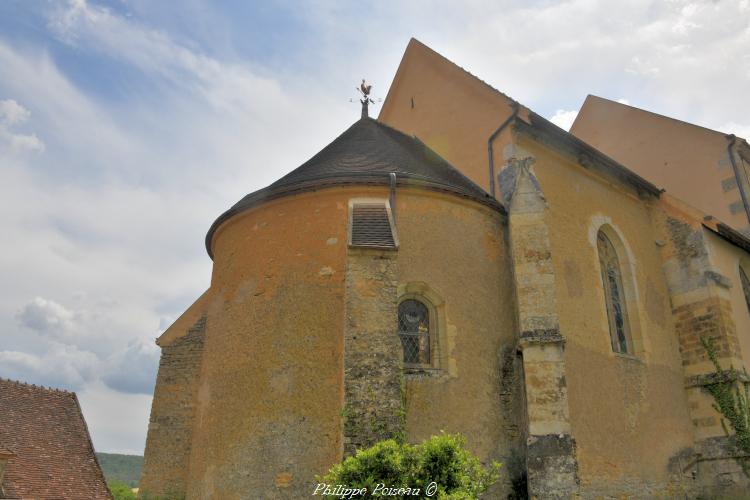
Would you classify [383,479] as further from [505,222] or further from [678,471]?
[678,471]

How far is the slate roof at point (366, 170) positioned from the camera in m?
9.77

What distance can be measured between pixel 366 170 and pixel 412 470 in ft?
17.9

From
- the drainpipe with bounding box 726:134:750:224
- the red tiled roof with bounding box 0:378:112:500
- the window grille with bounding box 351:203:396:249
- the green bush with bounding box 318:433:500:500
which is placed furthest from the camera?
the drainpipe with bounding box 726:134:750:224

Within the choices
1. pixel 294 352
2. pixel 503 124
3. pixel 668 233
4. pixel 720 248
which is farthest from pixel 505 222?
pixel 720 248

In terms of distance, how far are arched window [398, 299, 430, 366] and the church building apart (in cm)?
Result: 2

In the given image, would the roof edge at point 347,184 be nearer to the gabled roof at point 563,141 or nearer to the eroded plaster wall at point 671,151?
the gabled roof at point 563,141

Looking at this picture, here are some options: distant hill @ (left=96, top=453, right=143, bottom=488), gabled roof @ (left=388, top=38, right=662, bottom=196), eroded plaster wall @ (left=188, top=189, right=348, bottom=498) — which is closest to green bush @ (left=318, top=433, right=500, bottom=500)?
eroded plaster wall @ (left=188, top=189, right=348, bottom=498)

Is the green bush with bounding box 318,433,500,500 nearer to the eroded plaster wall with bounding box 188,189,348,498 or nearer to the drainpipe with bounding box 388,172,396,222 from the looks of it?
the eroded plaster wall with bounding box 188,189,348,498

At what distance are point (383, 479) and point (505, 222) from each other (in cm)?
575

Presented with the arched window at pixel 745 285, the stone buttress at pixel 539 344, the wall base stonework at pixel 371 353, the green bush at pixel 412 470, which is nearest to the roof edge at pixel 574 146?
the stone buttress at pixel 539 344

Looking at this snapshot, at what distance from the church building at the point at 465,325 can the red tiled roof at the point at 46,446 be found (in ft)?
15.6

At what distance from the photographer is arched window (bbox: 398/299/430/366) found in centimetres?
897

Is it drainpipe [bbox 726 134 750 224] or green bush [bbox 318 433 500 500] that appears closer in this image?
green bush [bbox 318 433 500 500]

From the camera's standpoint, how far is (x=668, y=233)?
1345 cm
